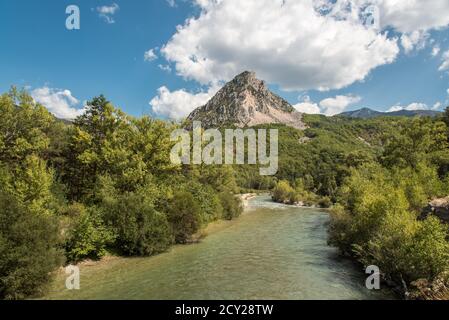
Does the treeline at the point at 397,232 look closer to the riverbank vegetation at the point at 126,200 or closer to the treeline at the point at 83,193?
the riverbank vegetation at the point at 126,200

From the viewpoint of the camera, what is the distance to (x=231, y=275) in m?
25.9

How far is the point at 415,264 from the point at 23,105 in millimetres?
41963

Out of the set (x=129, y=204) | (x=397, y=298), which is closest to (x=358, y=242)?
(x=397, y=298)

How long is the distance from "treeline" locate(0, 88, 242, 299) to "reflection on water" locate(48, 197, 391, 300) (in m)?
2.40

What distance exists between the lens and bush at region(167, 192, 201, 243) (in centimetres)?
3772

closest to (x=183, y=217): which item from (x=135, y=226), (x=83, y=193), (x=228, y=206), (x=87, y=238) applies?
(x=135, y=226)

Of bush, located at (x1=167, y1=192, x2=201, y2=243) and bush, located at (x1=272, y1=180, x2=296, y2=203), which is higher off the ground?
bush, located at (x1=167, y1=192, x2=201, y2=243)

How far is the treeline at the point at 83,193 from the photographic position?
67.4 ft

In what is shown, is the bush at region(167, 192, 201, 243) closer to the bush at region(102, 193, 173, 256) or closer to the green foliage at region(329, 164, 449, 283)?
the bush at region(102, 193, 173, 256)

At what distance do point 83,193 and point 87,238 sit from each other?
1680 cm

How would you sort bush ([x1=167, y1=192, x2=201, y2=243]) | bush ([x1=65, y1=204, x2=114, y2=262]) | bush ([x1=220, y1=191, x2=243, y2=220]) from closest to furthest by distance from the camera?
bush ([x1=65, y1=204, x2=114, y2=262])
bush ([x1=167, y1=192, x2=201, y2=243])
bush ([x1=220, y1=191, x2=243, y2=220])

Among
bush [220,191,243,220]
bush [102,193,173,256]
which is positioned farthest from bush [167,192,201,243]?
bush [220,191,243,220]

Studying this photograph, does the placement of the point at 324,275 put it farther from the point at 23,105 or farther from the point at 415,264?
the point at 23,105

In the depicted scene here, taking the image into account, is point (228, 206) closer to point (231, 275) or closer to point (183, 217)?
point (183, 217)
